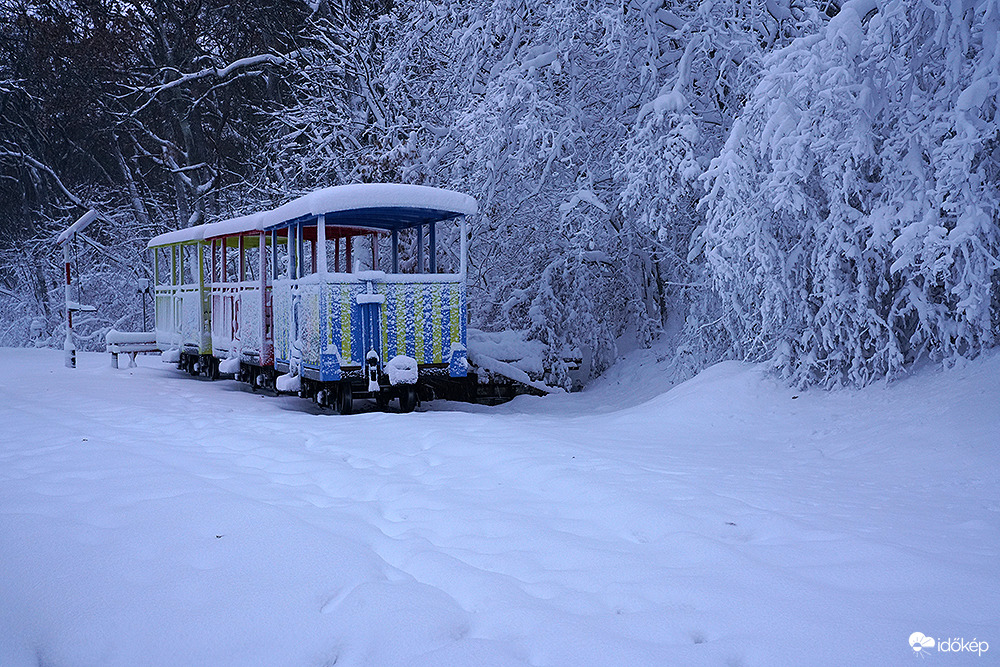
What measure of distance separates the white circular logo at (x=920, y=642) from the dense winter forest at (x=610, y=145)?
13.1ft

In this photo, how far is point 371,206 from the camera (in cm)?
966

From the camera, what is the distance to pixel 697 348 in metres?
11.2

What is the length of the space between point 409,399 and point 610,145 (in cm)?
459

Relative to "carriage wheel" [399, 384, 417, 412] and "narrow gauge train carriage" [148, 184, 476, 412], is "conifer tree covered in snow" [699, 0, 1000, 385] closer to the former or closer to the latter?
"narrow gauge train carriage" [148, 184, 476, 412]

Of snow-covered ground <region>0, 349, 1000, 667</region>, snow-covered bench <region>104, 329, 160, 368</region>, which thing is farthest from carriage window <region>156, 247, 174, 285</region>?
snow-covered ground <region>0, 349, 1000, 667</region>

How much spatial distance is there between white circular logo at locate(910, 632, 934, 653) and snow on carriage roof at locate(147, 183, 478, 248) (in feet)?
25.5

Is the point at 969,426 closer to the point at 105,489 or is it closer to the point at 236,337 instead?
the point at 105,489

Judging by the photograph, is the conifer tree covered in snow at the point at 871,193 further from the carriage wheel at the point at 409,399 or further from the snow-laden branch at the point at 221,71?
the snow-laden branch at the point at 221,71

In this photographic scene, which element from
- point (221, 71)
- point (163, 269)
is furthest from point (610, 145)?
point (163, 269)

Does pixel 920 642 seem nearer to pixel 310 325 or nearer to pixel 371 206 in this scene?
pixel 371 206

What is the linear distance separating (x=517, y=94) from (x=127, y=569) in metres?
8.63

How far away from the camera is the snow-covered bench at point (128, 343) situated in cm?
1436

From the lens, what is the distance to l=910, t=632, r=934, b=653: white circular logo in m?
2.65

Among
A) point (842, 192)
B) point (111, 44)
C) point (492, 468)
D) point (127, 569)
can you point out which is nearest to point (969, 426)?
point (842, 192)
